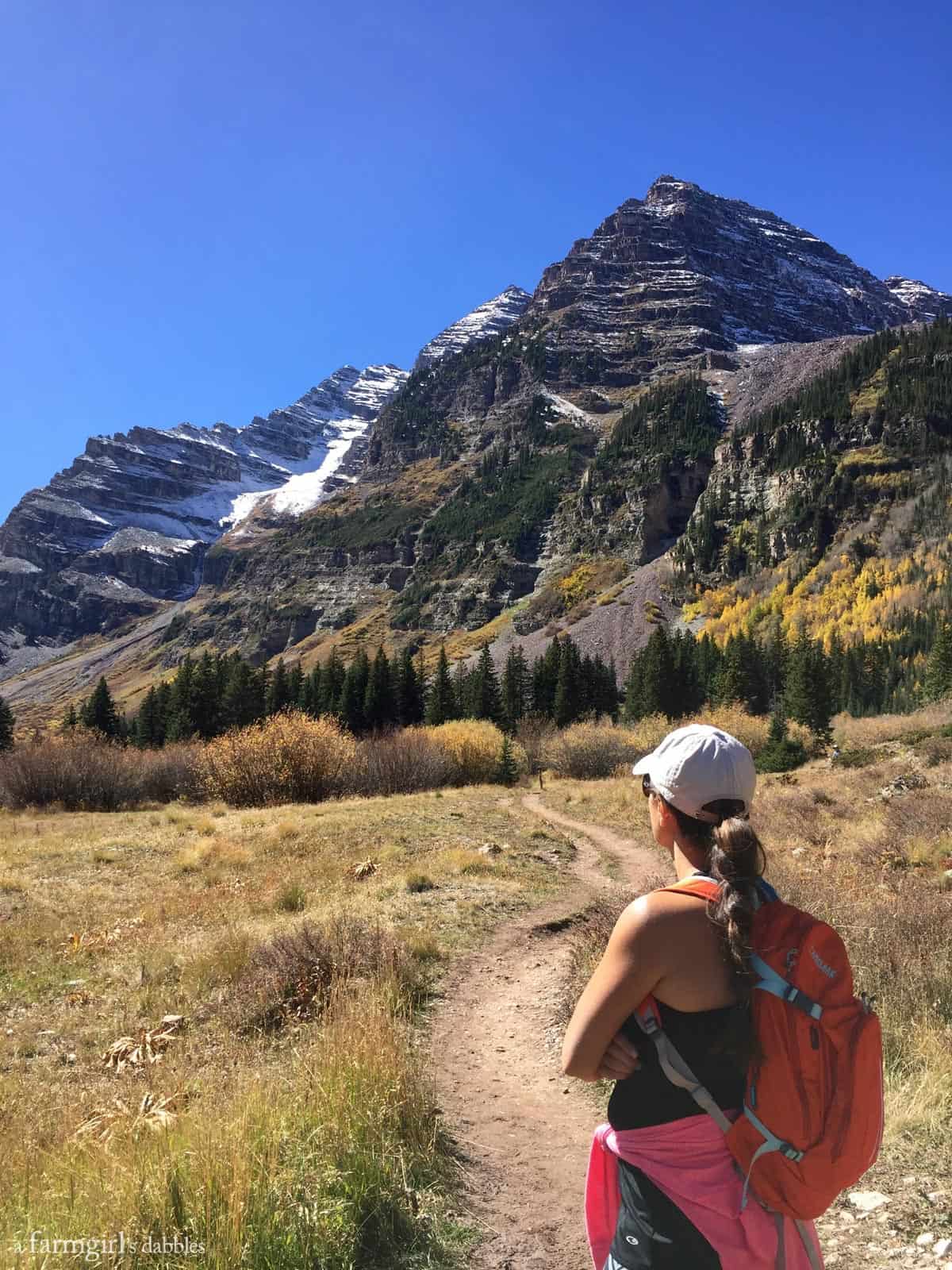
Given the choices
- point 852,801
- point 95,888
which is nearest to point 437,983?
point 95,888

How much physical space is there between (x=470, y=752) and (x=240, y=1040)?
3157 centimetres

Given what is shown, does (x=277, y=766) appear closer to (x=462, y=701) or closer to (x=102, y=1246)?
(x=102, y=1246)

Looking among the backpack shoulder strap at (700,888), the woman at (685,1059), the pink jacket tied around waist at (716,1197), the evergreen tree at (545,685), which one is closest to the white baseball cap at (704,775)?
the woman at (685,1059)

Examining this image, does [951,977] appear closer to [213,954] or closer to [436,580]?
[213,954]

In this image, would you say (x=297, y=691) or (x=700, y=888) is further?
(x=297, y=691)

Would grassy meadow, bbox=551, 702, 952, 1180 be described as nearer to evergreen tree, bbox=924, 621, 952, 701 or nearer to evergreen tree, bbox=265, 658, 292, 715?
evergreen tree, bbox=924, 621, 952, 701

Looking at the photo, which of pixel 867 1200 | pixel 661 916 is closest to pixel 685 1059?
pixel 661 916

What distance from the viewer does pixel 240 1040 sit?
21.1ft

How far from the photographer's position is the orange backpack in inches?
70.7

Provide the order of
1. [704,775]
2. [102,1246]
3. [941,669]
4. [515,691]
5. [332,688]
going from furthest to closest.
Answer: [332,688], [515,691], [941,669], [102,1246], [704,775]

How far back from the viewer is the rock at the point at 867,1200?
3967 mm

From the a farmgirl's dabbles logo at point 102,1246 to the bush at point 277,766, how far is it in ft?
90.7

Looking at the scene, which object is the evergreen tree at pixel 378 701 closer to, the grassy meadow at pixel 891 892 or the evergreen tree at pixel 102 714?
the evergreen tree at pixel 102 714

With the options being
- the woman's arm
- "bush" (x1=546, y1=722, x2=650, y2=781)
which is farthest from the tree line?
the woman's arm
